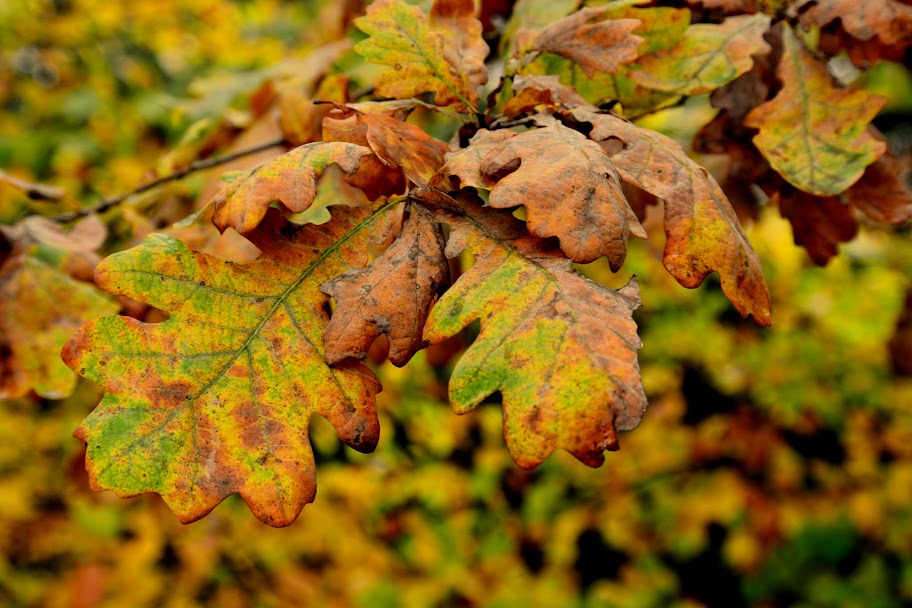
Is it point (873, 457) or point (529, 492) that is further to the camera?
point (873, 457)

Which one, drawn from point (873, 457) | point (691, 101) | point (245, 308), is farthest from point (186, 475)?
point (873, 457)

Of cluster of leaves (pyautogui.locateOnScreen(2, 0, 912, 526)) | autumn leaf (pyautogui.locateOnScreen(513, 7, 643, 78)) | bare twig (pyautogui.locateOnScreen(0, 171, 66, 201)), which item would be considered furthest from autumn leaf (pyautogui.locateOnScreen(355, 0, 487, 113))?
bare twig (pyautogui.locateOnScreen(0, 171, 66, 201))

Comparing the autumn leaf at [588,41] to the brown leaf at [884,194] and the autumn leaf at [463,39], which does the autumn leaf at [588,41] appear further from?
the brown leaf at [884,194]

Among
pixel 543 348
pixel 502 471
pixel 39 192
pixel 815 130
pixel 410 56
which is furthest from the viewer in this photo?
pixel 502 471

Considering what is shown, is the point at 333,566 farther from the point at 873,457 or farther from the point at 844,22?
the point at 844,22

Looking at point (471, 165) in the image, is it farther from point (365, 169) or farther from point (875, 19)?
point (875, 19)

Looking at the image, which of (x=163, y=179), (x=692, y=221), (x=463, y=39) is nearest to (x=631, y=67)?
(x=463, y=39)

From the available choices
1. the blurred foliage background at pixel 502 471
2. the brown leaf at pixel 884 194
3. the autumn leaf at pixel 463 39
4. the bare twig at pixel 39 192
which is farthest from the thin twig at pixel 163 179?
the blurred foliage background at pixel 502 471

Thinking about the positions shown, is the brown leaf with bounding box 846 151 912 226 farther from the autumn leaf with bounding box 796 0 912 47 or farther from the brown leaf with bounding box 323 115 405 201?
the brown leaf with bounding box 323 115 405 201
